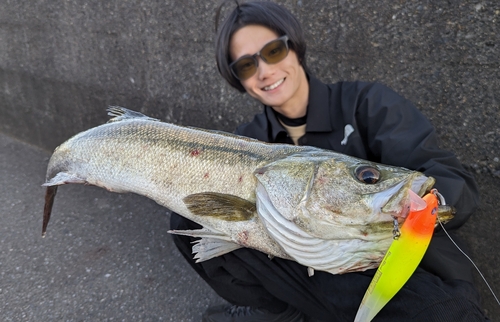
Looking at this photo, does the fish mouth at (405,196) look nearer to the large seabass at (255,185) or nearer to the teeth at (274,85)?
the large seabass at (255,185)

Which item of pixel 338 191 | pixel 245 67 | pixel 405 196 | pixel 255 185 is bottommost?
pixel 255 185

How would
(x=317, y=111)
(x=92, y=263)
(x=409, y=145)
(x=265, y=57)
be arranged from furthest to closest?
(x=92, y=263) → (x=317, y=111) → (x=265, y=57) → (x=409, y=145)

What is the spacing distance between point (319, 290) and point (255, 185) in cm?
57

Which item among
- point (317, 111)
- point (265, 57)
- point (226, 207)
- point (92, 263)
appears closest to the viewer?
point (226, 207)

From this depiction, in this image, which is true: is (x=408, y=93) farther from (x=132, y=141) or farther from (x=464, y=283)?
(x=132, y=141)

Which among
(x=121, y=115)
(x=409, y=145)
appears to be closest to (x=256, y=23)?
(x=121, y=115)

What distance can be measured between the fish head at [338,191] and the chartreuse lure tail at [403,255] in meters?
0.05

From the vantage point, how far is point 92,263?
3256mm

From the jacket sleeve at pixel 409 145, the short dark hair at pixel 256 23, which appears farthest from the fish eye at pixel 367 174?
the short dark hair at pixel 256 23

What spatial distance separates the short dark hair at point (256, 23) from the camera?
7.42 feet

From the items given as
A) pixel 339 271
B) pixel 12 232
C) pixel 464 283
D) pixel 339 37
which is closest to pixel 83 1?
pixel 12 232

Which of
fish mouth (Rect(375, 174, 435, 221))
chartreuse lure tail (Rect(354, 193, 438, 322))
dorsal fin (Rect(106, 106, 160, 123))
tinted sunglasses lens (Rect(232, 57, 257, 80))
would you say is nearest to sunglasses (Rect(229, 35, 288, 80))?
tinted sunglasses lens (Rect(232, 57, 257, 80))

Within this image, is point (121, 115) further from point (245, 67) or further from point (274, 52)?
point (274, 52)

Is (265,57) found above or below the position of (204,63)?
above
